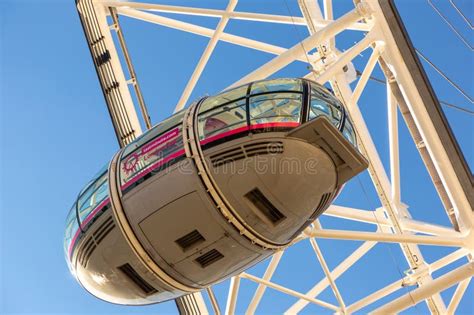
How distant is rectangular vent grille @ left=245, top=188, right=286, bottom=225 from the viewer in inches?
329

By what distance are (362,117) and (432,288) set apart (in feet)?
11.3

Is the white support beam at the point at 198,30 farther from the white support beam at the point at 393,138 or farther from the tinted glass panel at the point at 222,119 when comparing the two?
the tinted glass panel at the point at 222,119

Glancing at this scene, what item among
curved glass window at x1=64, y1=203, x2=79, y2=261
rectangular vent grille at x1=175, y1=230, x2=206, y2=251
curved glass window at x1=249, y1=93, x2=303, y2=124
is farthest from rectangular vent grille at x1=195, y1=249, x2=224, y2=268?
curved glass window at x1=64, y1=203, x2=79, y2=261

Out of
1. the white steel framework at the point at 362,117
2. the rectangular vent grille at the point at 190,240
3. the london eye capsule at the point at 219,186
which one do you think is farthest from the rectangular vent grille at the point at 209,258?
the white steel framework at the point at 362,117

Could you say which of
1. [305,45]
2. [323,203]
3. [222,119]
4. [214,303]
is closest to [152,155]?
[222,119]

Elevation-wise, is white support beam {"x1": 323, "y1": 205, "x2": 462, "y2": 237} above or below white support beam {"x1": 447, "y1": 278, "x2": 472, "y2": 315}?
above

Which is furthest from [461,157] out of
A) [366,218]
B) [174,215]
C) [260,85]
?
[174,215]

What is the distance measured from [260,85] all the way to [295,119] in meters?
0.73

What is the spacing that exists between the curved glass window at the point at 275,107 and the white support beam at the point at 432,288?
17.1ft

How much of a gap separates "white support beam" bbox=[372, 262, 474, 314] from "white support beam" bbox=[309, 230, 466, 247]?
0.58 metres

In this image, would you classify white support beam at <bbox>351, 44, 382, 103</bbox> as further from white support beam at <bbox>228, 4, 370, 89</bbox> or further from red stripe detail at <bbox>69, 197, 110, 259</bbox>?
red stripe detail at <bbox>69, 197, 110, 259</bbox>

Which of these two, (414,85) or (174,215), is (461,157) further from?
(174,215)

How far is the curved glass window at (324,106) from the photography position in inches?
338

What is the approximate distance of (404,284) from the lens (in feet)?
47.2
